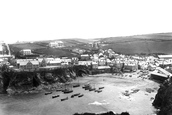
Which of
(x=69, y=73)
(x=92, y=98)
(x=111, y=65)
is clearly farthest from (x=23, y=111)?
(x=111, y=65)

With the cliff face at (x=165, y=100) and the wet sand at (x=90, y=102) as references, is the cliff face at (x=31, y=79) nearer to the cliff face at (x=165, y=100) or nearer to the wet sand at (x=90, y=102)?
the wet sand at (x=90, y=102)

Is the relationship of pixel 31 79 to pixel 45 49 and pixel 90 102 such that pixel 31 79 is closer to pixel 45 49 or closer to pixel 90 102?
pixel 90 102

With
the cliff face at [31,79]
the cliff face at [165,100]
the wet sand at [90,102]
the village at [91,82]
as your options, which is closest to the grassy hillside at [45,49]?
the village at [91,82]

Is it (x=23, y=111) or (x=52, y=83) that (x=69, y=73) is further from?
(x=23, y=111)

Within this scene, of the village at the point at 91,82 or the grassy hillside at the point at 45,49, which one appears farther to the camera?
the grassy hillside at the point at 45,49

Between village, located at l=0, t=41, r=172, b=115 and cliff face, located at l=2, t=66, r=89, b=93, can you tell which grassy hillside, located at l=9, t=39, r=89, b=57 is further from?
cliff face, located at l=2, t=66, r=89, b=93

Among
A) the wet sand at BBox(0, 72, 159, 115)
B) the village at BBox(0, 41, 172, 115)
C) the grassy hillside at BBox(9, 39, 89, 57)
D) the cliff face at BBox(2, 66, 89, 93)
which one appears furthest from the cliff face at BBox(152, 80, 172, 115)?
the grassy hillside at BBox(9, 39, 89, 57)
